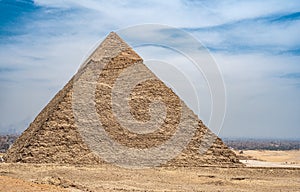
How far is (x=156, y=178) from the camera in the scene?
2819cm

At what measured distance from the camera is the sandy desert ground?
2375 centimetres

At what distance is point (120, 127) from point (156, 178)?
8665mm

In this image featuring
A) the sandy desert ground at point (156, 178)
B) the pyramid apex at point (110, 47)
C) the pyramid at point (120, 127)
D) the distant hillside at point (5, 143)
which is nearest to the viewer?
the sandy desert ground at point (156, 178)

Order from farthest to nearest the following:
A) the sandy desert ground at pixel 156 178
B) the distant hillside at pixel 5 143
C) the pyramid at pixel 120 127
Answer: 1. the distant hillside at pixel 5 143
2. the pyramid at pixel 120 127
3. the sandy desert ground at pixel 156 178

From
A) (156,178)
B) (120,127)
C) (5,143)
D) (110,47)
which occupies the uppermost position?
(110,47)

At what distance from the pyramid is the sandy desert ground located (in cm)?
214

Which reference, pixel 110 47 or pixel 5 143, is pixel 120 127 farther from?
pixel 5 143

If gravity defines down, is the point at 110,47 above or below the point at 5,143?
above

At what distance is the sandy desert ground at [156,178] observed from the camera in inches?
935

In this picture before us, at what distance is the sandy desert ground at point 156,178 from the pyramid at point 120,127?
7.03 feet

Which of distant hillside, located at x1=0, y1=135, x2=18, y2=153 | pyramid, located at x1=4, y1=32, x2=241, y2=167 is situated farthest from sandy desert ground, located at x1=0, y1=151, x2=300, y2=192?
distant hillside, located at x1=0, y1=135, x2=18, y2=153

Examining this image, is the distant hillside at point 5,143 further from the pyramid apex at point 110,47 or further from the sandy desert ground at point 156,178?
the sandy desert ground at point 156,178

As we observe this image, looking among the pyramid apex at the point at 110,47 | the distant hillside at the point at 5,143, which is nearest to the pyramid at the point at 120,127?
the pyramid apex at the point at 110,47

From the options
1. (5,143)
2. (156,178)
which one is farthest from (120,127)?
(5,143)
